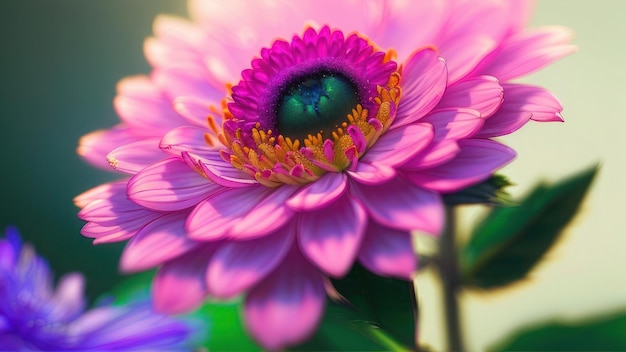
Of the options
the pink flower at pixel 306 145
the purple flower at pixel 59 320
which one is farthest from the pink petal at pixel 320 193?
the purple flower at pixel 59 320

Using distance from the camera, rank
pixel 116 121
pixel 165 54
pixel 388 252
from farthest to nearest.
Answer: pixel 116 121 < pixel 165 54 < pixel 388 252

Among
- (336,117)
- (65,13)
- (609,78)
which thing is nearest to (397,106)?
(336,117)

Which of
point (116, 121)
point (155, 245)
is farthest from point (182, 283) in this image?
point (116, 121)

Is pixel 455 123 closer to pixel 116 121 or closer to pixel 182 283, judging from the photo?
pixel 182 283

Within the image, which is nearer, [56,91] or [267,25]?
[267,25]

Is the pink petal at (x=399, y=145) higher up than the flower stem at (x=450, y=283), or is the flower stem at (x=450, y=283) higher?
the pink petal at (x=399, y=145)

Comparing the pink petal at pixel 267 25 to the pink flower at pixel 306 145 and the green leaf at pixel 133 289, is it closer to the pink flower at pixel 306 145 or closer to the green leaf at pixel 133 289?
the pink flower at pixel 306 145

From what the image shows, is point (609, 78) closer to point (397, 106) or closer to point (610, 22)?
point (610, 22)

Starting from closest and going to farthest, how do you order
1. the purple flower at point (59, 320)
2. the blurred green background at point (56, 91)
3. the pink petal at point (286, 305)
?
the pink petal at point (286, 305), the purple flower at point (59, 320), the blurred green background at point (56, 91)
